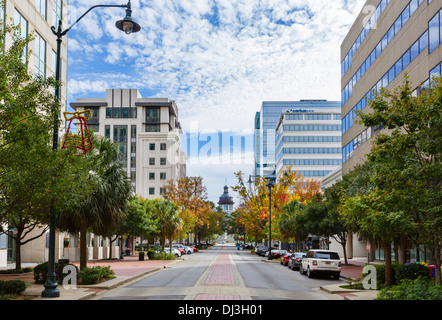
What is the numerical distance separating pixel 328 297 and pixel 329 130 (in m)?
106

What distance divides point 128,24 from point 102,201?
10031 millimetres

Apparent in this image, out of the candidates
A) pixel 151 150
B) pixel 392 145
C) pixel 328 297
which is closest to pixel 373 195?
pixel 392 145

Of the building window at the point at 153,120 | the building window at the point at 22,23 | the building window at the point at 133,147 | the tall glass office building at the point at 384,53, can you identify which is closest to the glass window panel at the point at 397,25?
the tall glass office building at the point at 384,53

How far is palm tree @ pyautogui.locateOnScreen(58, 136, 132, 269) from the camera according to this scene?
2230cm

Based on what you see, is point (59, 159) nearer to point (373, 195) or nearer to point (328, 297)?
point (373, 195)

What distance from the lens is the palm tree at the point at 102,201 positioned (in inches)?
878

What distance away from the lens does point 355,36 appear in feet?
164

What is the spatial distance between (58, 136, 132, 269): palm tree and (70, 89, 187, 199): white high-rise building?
256 feet

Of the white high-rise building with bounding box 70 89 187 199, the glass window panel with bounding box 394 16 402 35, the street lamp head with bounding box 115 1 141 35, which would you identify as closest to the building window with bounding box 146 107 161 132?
the white high-rise building with bounding box 70 89 187 199

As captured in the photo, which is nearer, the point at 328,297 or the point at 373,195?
the point at 373,195

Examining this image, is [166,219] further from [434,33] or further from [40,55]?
[434,33]

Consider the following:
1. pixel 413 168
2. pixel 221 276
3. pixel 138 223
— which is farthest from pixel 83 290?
pixel 138 223

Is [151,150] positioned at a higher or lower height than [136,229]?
higher

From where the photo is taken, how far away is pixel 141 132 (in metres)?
106
